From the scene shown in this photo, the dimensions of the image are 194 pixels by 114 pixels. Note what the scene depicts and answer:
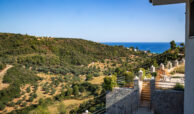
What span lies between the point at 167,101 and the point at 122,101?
170cm

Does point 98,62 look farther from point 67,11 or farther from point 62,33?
point 62,33

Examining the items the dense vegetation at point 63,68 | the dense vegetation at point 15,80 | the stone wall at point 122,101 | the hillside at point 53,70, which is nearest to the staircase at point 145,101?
the stone wall at point 122,101

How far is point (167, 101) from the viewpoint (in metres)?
5.74

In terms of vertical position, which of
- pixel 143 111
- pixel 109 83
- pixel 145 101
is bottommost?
pixel 143 111

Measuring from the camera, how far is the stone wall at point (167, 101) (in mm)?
5652

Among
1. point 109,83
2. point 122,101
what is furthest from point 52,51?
point 122,101

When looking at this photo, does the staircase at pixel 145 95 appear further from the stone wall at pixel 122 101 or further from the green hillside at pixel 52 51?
the green hillside at pixel 52 51

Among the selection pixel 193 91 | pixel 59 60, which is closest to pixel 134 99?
pixel 193 91

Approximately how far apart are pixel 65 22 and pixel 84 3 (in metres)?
7.51

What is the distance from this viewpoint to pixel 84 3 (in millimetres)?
21484

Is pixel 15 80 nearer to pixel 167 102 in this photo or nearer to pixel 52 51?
pixel 52 51

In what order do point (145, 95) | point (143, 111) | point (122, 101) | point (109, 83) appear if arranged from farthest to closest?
point (145, 95) → point (109, 83) → point (122, 101) → point (143, 111)

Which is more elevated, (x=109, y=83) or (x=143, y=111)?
(x=109, y=83)

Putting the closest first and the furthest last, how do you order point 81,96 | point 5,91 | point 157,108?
point 157,108 < point 81,96 < point 5,91
